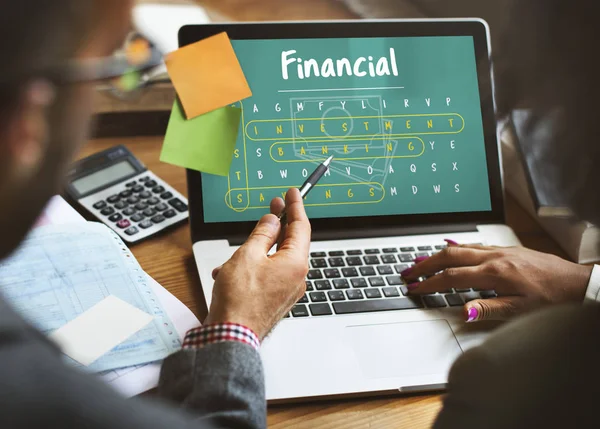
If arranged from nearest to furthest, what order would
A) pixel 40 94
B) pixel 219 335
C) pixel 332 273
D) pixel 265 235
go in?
pixel 40 94
pixel 219 335
pixel 265 235
pixel 332 273

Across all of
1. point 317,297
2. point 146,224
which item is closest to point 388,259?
point 317,297

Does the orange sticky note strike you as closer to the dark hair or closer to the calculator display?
the calculator display

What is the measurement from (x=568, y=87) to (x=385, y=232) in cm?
47

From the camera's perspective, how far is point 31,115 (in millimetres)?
413

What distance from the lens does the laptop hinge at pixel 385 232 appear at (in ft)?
3.03

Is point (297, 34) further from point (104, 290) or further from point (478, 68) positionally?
point (104, 290)

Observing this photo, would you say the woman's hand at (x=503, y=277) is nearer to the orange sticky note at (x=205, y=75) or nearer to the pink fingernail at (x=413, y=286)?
the pink fingernail at (x=413, y=286)

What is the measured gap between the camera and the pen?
0.81 meters

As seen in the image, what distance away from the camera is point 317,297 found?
82 centimetres

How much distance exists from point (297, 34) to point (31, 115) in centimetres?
58

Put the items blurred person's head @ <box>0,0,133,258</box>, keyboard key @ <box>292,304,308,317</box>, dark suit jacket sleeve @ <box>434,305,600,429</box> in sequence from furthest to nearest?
keyboard key @ <box>292,304,308,317</box>
dark suit jacket sleeve @ <box>434,305,600,429</box>
blurred person's head @ <box>0,0,133,258</box>

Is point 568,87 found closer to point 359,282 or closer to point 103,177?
point 359,282

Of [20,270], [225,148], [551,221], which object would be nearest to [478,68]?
[551,221]

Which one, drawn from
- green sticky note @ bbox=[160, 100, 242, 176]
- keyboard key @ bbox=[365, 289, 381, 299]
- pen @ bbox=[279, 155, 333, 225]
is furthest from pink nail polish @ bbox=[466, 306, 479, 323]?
green sticky note @ bbox=[160, 100, 242, 176]
